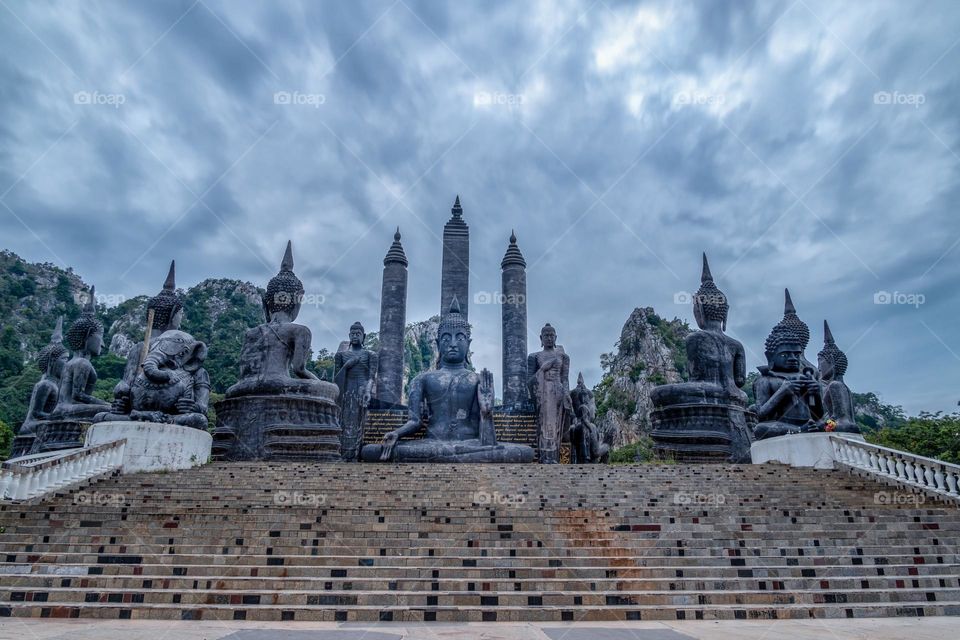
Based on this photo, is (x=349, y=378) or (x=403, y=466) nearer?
(x=403, y=466)

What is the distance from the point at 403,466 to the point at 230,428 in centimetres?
539

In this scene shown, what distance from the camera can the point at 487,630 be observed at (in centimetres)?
488

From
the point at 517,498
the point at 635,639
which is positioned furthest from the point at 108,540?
the point at 635,639

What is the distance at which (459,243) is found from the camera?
3161 centimetres

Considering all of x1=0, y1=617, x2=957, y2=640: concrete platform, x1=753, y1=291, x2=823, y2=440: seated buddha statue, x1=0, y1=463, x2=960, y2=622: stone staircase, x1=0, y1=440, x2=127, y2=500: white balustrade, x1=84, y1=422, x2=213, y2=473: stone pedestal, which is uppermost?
x1=753, y1=291, x2=823, y2=440: seated buddha statue

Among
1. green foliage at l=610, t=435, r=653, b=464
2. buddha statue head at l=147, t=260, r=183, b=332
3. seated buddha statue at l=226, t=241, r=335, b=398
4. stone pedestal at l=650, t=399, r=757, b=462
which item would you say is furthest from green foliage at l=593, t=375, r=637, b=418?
buddha statue head at l=147, t=260, r=183, b=332

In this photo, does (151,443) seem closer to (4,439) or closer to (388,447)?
(388,447)

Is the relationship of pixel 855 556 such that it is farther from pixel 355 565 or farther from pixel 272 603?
pixel 272 603

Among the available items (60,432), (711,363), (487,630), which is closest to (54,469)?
(487,630)

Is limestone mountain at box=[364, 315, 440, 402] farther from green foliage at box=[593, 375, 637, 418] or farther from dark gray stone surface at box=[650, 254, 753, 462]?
dark gray stone surface at box=[650, 254, 753, 462]

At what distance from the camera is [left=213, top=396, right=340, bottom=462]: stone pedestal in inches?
542

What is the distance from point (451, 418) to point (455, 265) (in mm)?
18225

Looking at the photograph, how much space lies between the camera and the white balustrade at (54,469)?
7824mm

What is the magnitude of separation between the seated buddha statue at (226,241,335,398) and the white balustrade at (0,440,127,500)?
418 cm
